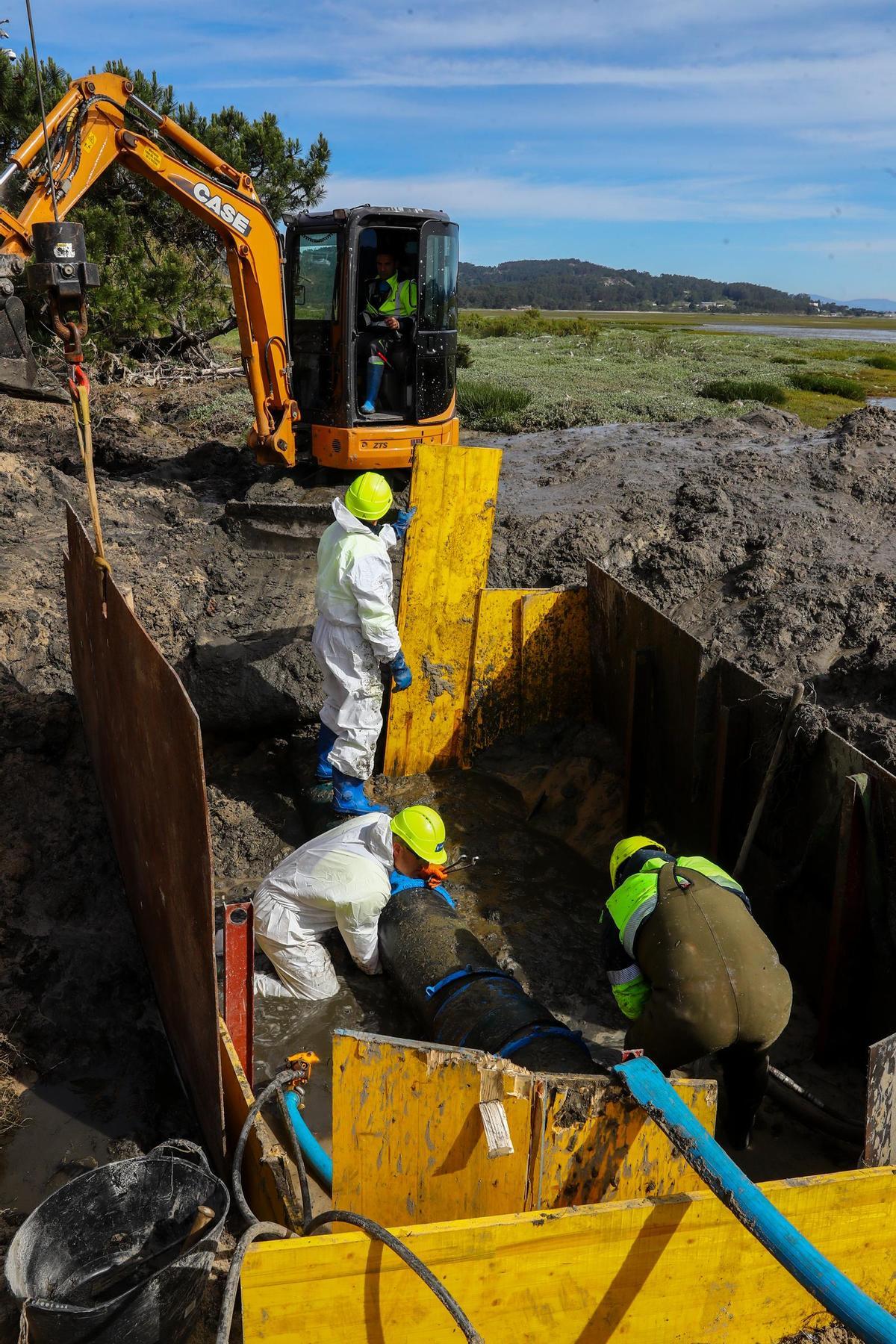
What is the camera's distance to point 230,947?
357 centimetres

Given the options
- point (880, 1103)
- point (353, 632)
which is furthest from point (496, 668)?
point (880, 1103)

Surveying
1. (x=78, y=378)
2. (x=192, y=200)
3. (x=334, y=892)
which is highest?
(x=192, y=200)

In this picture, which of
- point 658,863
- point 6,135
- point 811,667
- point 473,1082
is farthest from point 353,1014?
point 6,135

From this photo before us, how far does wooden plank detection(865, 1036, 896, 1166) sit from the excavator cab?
23.8 feet

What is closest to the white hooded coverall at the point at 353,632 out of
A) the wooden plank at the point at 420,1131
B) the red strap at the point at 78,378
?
the red strap at the point at 78,378

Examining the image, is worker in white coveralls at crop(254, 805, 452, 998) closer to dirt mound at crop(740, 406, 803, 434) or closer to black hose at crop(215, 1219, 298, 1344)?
black hose at crop(215, 1219, 298, 1344)

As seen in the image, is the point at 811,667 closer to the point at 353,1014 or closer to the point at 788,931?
the point at 788,931

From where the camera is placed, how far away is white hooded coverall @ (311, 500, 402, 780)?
599cm

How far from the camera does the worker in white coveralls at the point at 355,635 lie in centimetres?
600

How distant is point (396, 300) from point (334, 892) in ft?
20.8

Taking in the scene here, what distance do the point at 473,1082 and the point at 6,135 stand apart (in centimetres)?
1833

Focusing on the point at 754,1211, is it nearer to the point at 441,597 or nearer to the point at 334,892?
the point at 334,892

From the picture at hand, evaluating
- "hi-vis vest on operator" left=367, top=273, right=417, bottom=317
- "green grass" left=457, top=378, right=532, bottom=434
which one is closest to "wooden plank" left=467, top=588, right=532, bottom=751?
"hi-vis vest on operator" left=367, top=273, right=417, bottom=317

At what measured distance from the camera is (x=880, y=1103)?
118 inches
